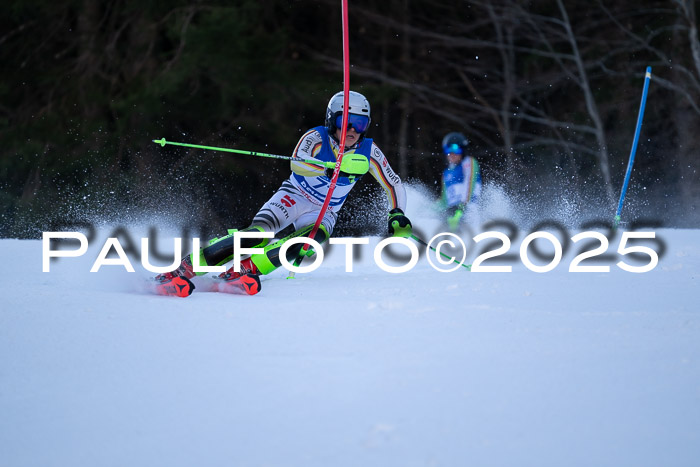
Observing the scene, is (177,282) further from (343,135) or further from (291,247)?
(343,135)

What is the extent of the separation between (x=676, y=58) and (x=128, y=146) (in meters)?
10.5

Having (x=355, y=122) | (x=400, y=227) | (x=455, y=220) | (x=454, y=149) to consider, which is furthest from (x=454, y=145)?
(x=355, y=122)

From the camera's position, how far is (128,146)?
16016 mm

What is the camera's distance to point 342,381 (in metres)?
3.02

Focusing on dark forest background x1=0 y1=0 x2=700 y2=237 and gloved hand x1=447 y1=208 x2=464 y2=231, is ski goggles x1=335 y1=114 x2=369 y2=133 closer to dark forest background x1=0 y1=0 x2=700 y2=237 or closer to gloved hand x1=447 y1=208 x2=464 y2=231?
gloved hand x1=447 y1=208 x2=464 y2=231

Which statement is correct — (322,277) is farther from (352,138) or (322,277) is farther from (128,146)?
(128,146)

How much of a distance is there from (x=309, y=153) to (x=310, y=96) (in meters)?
10.4

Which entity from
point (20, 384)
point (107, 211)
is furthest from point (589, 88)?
point (20, 384)

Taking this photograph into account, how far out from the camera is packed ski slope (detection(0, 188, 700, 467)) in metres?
2.53

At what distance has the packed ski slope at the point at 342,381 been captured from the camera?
2525 millimetres

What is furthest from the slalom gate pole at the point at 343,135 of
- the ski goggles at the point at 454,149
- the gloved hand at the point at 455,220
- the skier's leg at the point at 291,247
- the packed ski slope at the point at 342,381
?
the ski goggles at the point at 454,149

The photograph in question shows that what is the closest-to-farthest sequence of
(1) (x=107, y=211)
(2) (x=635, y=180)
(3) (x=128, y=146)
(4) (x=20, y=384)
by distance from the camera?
(4) (x=20, y=384) < (1) (x=107, y=211) < (3) (x=128, y=146) < (2) (x=635, y=180)

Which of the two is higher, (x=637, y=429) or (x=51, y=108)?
(x=51, y=108)

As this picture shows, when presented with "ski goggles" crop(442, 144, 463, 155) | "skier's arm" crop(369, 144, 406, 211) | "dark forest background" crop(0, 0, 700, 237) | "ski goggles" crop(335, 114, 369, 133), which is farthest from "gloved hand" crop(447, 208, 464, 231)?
"dark forest background" crop(0, 0, 700, 237)
